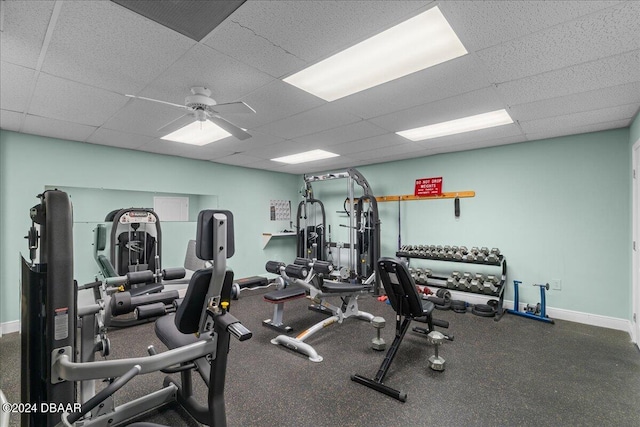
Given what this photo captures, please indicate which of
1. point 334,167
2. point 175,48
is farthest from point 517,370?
point 334,167

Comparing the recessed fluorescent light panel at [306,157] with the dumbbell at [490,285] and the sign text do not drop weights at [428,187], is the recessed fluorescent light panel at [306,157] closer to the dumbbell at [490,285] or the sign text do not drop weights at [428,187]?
the sign text do not drop weights at [428,187]

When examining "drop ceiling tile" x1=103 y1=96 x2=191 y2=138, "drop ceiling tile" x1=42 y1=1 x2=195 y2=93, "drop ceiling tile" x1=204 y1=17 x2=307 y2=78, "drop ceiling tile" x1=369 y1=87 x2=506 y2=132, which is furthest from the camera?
"drop ceiling tile" x1=103 y1=96 x2=191 y2=138

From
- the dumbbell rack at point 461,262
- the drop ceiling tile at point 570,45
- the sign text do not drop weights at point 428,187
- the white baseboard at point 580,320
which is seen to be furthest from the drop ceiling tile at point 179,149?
the drop ceiling tile at point 570,45

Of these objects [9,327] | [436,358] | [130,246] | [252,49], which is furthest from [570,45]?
[9,327]

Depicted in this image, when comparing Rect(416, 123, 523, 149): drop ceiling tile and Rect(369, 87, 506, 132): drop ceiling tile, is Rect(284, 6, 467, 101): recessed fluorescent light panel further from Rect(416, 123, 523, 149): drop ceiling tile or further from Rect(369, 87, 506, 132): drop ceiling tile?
Rect(416, 123, 523, 149): drop ceiling tile

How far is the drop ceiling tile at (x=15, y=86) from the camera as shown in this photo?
2010mm

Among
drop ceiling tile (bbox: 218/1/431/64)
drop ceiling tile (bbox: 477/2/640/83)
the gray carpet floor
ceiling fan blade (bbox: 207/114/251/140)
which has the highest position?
drop ceiling tile (bbox: 218/1/431/64)

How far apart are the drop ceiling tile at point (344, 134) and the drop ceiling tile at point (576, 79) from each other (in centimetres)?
134

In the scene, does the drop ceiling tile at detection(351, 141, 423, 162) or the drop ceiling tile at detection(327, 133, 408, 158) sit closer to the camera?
the drop ceiling tile at detection(327, 133, 408, 158)

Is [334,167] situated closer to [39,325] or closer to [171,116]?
[171,116]

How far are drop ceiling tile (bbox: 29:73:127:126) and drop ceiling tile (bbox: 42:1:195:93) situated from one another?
0.17m

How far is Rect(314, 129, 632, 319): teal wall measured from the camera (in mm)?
3465

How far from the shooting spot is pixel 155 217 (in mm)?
4223

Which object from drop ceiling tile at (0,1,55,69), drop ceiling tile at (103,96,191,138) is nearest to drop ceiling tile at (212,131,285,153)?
drop ceiling tile at (103,96,191,138)
